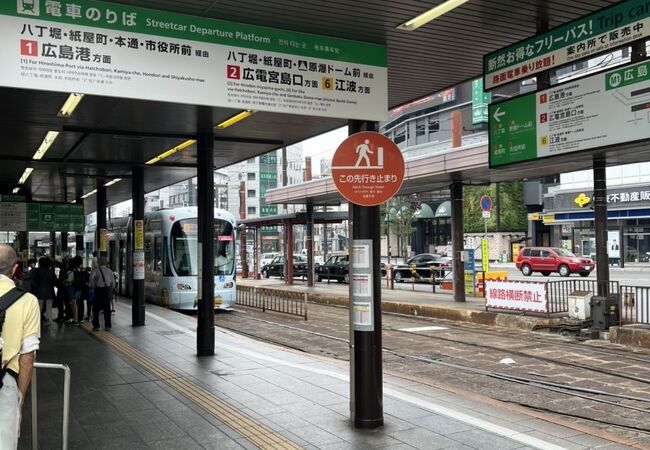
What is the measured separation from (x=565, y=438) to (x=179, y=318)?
38.3ft

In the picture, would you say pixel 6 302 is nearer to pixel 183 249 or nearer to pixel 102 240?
pixel 183 249

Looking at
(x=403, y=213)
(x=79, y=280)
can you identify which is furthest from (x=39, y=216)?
(x=403, y=213)

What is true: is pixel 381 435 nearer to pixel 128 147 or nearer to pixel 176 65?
pixel 176 65

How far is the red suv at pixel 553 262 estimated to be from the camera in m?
33.8

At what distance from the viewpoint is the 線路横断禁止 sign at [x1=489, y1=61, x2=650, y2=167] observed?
5.41 metres

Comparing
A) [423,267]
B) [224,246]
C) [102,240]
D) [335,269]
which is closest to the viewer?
[102,240]

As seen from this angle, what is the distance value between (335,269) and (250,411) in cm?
2602

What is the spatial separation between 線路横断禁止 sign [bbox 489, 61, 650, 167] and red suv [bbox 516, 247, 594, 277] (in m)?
29.8

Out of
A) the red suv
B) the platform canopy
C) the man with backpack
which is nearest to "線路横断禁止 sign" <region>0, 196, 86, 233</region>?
the platform canopy

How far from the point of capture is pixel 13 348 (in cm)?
346

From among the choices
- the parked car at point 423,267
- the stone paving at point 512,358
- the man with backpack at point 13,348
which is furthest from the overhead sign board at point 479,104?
the man with backpack at point 13,348

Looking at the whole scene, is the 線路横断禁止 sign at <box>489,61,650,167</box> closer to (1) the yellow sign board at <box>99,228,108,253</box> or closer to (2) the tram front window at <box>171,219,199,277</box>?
(2) the tram front window at <box>171,219,199,277</box>

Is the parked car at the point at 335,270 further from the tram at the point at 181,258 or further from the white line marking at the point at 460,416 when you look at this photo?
the white line marking at the point at 460,416

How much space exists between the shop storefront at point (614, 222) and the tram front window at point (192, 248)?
26.2 meters
